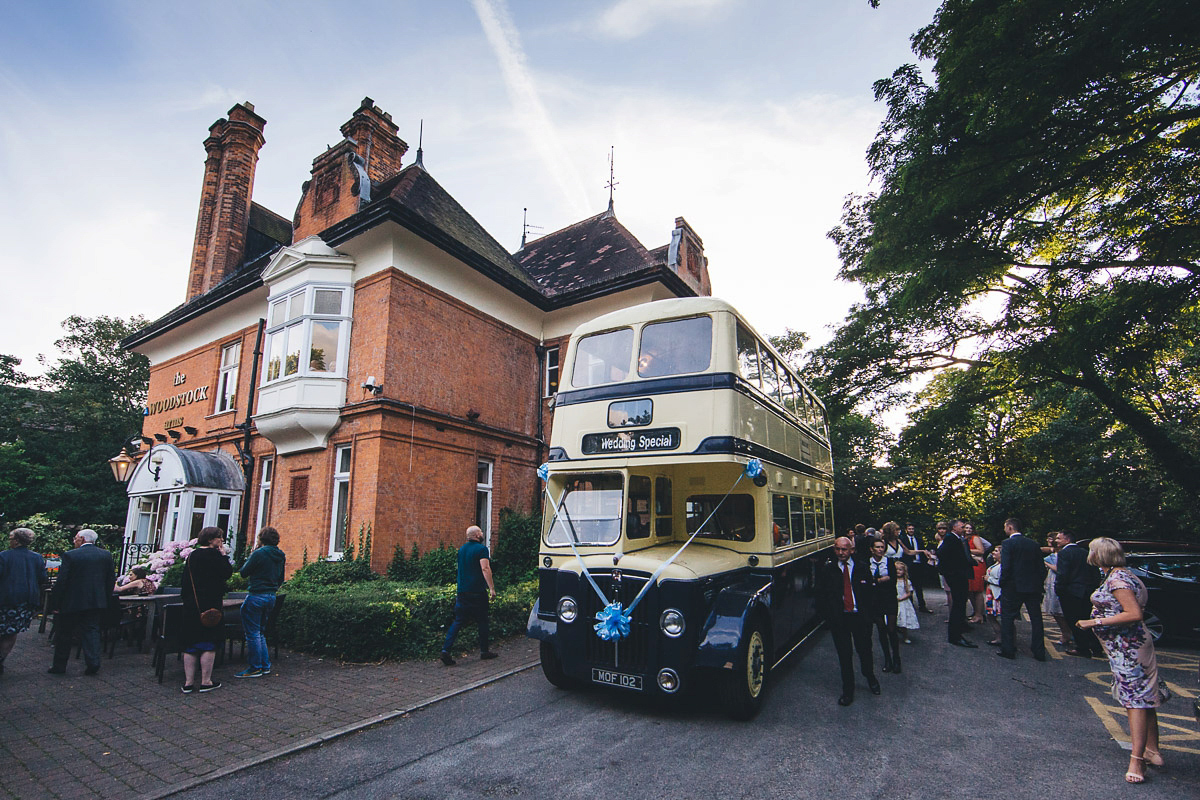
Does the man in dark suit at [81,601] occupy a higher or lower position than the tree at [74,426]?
lower

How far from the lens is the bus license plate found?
541 cm

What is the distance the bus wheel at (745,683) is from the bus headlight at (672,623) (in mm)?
566

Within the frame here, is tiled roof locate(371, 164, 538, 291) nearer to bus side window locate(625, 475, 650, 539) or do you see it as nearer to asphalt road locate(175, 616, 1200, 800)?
bus side window locate(625, 475, 650, 539)

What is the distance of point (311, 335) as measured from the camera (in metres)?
13.2

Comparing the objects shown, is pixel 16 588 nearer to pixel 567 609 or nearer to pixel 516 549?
pixel 567 609

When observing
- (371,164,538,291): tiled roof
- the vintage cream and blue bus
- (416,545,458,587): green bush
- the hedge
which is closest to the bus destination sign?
the vintage cream and blue bus

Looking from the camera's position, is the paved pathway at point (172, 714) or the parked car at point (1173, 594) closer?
the paved pathway at point (172, 714)

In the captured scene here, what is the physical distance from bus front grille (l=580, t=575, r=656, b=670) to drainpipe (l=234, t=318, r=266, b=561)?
39.4 feet

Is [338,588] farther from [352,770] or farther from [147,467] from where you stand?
[147,467]

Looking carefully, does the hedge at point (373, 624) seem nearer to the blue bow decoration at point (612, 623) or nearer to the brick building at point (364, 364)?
the brick building at point (364, 364)

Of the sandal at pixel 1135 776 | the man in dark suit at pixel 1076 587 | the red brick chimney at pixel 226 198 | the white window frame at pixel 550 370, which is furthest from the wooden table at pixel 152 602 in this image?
the red brick chimney at pixel 226 198

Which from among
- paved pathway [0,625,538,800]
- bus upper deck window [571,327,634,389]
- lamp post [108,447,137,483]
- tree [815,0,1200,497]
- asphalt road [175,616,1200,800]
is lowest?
paved pathway [0,625,538,800]

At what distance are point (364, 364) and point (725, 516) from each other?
30.0ft

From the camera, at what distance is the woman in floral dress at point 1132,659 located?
4.14 meters
